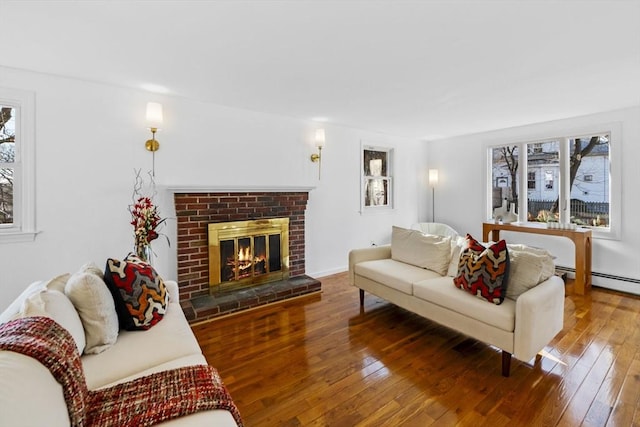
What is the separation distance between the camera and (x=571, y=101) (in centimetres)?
336

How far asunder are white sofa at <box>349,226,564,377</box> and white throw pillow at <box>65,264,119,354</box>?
7.39ft

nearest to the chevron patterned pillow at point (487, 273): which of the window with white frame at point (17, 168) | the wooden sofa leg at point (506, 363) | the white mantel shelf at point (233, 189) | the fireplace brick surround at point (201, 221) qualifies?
the wooden sofa leg at point (506, 363)

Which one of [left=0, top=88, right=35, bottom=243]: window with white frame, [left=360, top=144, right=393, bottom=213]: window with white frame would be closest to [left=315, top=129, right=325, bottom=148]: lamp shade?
[left=360, top=144, right=393, bottom=213]: window with white frame

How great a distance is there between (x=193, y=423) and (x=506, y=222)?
4851 millimetres

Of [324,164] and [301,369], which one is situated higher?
[324,164]

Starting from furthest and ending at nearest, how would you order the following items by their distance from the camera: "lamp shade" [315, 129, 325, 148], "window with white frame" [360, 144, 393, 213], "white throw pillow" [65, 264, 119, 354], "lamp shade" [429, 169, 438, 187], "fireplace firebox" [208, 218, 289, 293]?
"lamp shade" [429, 169, 438, 187] < "window with white frame" [360, 144, 393, 213] < "lamp shade" [315, 129, 325, 148] < "fireplace firebox" [208, 218, 289, 293] < "white throw pillow" [65, 264, 119, 354]

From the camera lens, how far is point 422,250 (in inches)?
124

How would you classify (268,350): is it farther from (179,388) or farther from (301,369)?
(179,388)

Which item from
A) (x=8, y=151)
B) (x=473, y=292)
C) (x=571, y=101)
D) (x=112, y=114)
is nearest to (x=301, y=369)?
(x=473, y=292)

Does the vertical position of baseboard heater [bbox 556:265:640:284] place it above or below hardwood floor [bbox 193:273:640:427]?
above

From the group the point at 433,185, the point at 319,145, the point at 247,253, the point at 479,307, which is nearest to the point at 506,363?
the point at 479,307

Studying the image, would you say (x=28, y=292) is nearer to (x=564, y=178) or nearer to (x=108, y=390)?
(x=108, y=390)

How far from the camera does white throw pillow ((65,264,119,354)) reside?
1.62 m

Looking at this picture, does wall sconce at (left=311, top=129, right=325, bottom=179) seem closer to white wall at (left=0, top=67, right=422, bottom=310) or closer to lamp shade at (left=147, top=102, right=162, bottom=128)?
white wall at (left=0, top=67, right=422, bottom=310)
